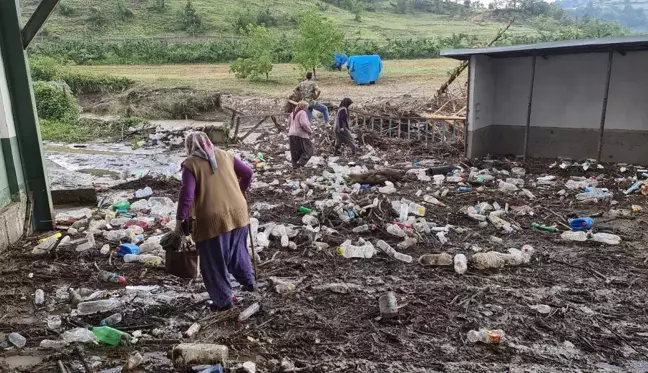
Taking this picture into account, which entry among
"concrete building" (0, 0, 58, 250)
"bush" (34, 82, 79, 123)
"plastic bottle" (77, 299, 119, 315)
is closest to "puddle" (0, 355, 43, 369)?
"plastic bottle" (77, 299, 119, 315)

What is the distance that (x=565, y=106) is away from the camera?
1053 cm

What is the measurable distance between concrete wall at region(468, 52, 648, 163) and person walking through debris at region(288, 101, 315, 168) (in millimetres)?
3535

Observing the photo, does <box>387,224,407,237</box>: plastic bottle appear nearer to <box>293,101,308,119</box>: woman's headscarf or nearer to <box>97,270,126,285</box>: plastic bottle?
<box>97,270,126,285</box>: plastic bottle

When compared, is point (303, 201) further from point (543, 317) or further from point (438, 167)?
point (543, 317)

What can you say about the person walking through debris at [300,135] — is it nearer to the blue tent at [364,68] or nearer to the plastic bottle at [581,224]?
the plastic bottle at [581,224]

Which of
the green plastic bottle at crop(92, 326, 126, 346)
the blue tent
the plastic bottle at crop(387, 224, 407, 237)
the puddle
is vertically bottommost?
the plastic bottle at crop(387, 224, 407, 237)

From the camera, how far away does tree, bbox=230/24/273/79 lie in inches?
1080

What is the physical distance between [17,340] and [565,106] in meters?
10.5

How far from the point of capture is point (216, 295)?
4285 millimetres

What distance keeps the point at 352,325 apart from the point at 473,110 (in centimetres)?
762

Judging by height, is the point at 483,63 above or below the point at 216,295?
above

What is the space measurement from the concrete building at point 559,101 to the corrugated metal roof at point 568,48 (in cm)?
2

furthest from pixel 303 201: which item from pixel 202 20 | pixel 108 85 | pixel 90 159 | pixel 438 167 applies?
pixel 202 20

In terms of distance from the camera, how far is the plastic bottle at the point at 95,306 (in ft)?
14.4
